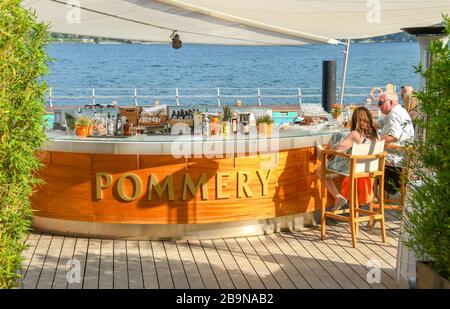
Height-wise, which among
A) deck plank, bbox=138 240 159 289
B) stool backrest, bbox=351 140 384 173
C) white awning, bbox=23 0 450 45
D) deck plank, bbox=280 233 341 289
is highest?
white awning, bbox=23 0 450 45

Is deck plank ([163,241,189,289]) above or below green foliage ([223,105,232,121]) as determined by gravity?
below

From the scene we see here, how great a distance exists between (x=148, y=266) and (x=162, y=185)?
107cm

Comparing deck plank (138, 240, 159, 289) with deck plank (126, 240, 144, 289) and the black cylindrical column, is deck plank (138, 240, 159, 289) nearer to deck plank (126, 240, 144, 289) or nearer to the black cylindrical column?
deck plank (126, 240, 144, 289)

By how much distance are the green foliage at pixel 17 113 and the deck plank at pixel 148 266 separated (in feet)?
7.11

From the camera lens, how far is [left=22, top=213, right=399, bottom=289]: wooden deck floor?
620 cm

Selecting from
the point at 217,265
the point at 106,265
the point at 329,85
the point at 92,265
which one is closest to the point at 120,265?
the point at 106,265

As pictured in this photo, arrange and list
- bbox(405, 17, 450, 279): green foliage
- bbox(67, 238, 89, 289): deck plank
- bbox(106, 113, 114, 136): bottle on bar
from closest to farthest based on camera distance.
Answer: bbox(405, 17, 450, 279): green foliage, bbox(67, 238, 89, 289): deck plank, bbox(106, 113, 114, 136): bottle on bar

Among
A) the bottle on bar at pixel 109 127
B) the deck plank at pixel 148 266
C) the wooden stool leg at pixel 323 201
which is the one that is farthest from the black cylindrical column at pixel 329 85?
the deck plank at pixel 148 266

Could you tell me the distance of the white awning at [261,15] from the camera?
7.11 metres

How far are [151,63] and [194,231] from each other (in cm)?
8512

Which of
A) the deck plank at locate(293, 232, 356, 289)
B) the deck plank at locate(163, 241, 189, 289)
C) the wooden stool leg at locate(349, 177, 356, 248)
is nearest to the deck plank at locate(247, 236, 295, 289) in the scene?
the deck plank at locate(293, 232, 356, 289)

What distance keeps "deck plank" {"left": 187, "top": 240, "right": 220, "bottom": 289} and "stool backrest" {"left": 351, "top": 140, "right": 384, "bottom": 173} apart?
5.79 ft

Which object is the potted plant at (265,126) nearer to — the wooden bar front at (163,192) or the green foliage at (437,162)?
the wooden bar front at (163,192)

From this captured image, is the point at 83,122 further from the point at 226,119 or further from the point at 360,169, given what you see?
the point at 360,169
